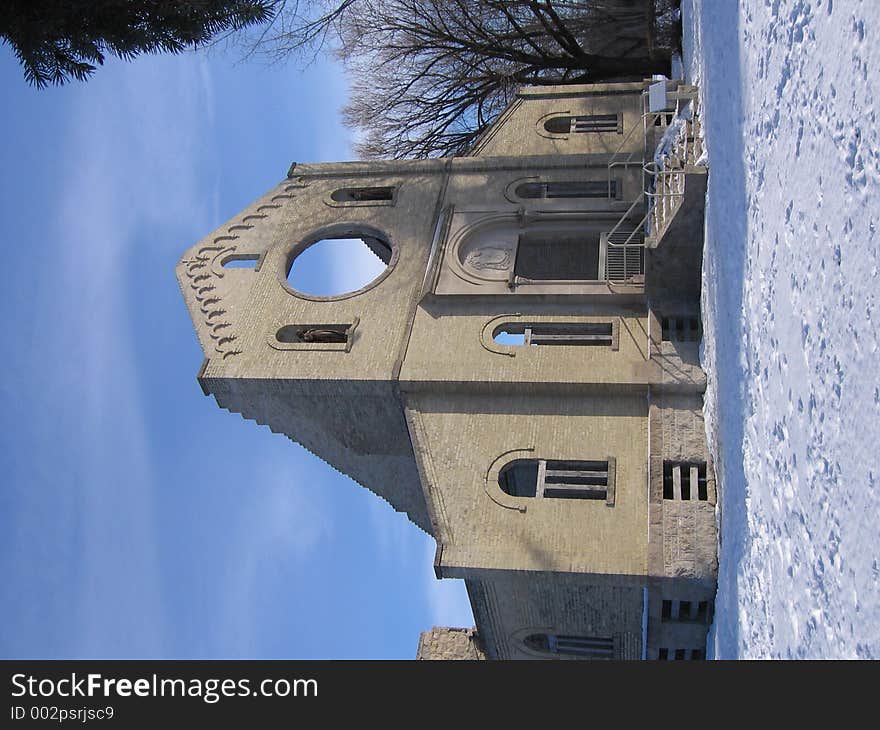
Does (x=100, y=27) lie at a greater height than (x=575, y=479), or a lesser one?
greater

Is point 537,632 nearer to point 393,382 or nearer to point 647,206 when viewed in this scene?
point 393,382

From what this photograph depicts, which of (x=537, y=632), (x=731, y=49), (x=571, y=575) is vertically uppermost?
(x=731, y=49)

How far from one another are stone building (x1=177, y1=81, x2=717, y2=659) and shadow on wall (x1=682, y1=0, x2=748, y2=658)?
0.77 metres

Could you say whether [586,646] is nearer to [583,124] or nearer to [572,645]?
[572,645]

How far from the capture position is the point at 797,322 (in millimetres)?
8289

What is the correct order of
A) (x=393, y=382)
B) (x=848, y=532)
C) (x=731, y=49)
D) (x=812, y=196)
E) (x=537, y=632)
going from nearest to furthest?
(x=848, y=532), (x=812, y=196), (x=731, y=49), (x=393, y=382), (x=537, y=632)

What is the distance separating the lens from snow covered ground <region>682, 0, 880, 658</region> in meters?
6.75

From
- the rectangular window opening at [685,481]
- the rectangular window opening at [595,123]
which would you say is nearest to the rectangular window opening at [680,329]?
the rectangular window opening at [685,481]

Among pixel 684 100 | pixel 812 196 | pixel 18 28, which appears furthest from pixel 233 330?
pixel 812 196

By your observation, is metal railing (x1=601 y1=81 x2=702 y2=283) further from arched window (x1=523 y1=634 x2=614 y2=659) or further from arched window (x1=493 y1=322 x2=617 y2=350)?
arched window (x1=523 y1=634 x2=614 y2=659)

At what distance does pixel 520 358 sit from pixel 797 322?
21.5 ft

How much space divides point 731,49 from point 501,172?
731 centimetres

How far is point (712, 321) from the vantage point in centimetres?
1266

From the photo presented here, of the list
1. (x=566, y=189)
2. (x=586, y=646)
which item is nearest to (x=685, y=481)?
(x=586, y=646)
